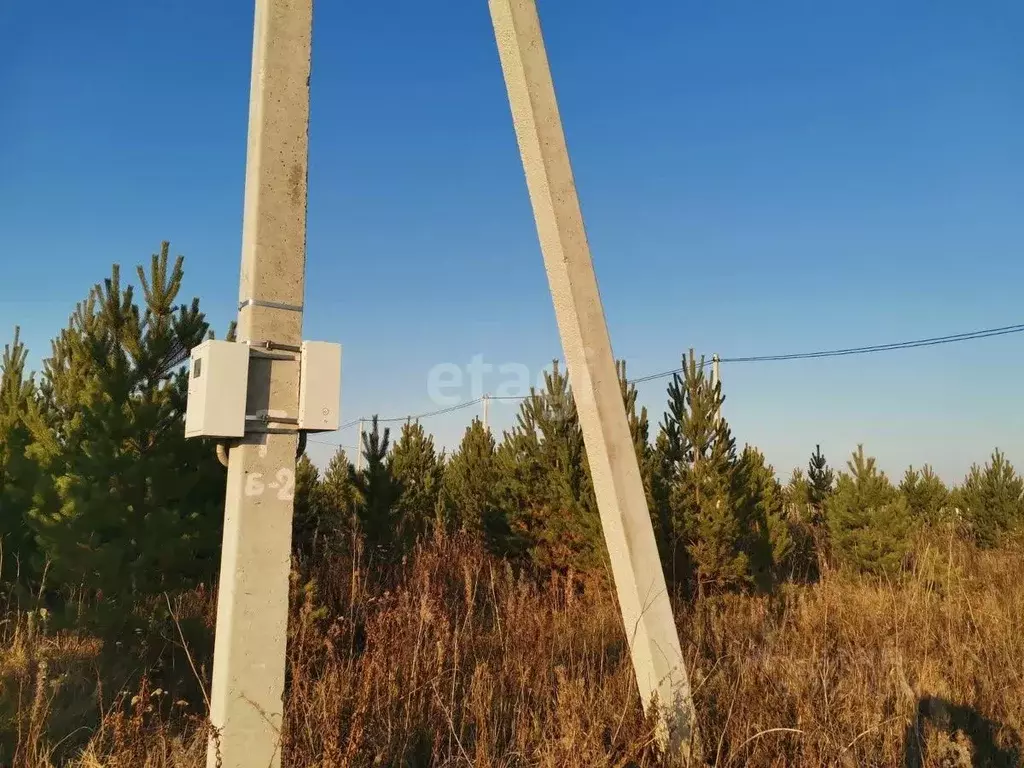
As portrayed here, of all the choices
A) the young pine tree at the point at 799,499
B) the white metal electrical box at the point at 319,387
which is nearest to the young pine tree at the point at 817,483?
the young pine tree at the point at 799,499

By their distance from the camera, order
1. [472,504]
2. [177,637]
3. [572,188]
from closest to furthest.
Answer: [572,188] < [177,637] < [472,504]

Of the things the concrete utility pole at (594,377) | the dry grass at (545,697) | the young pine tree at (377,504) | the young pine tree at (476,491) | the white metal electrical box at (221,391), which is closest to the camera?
the white metal electrical box at (221,391)

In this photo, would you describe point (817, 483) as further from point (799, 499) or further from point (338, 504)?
point (338, 504)

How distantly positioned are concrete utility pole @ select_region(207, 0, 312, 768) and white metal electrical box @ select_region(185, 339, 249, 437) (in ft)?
0.28

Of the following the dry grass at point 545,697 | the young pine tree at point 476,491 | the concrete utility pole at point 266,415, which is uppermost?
the young pine tree at point 476,491

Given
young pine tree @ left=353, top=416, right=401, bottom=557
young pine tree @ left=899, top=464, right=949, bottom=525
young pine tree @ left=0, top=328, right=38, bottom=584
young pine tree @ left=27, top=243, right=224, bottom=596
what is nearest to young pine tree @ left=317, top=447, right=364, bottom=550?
young pine tree @ left=353, top=416, right=401, bottom=557

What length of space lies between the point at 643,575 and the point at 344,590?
3.24m

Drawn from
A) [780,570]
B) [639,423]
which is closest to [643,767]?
[639,423]

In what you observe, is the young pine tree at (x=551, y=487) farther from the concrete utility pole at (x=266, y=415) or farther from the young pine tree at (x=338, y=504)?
the concrete utility pole at (x=266, y=415)

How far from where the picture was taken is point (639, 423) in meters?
8.56

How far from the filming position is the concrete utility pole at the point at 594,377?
2934mm

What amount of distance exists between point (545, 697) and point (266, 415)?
1.91 m

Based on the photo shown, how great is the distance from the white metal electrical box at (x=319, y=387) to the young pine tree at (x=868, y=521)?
335 inches

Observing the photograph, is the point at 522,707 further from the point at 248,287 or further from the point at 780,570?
the point at 780,570
